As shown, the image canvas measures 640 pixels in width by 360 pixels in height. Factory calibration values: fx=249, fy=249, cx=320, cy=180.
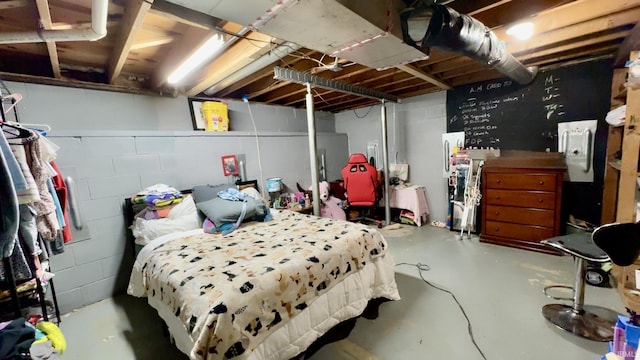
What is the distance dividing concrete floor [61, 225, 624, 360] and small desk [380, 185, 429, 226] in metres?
1.37

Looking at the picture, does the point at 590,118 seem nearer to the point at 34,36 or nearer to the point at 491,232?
the point at 491,232

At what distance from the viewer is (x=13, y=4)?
4.83 feet

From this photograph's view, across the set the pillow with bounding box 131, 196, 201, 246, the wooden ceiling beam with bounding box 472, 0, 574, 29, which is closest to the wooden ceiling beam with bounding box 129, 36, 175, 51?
the pillow with bounding box 131, 196, 201, 246

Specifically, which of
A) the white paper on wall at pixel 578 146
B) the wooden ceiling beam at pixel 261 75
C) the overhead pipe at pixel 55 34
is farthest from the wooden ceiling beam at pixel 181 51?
the white paper on wall at pixel 578 146

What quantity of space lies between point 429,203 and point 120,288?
4558mm

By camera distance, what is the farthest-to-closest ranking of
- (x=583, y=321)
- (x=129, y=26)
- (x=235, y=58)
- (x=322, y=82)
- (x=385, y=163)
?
(x=385, y=163), (x=322, y=82), (x=235, y=58), (x=583, y=321), (x=129, y=26)

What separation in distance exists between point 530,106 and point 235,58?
3.80 m

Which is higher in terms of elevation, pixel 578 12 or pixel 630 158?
pixel 578 12

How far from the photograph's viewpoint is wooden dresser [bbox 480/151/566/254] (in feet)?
9.62

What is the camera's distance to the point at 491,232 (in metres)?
3.39

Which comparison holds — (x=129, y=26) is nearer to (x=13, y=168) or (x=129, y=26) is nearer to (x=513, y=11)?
(x=13, y=168)

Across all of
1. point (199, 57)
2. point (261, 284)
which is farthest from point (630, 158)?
point (199, 57)

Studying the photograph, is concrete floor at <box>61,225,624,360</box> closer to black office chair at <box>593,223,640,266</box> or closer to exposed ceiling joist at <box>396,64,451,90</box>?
black office chair at <box>593,223,640,266</box>

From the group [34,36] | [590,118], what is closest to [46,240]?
[34,36]
